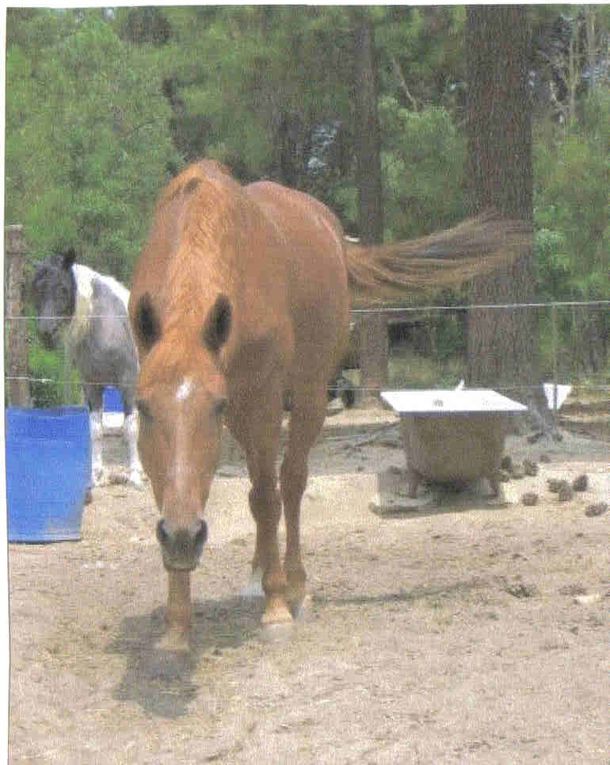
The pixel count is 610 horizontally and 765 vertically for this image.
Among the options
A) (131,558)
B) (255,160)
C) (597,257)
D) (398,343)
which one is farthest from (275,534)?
(597,257)

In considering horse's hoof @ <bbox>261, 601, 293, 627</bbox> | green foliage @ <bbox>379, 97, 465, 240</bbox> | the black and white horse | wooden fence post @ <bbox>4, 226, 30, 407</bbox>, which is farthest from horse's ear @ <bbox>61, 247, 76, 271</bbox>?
horse's hoof @ <bbox>261, 601, 293, 627</bbox>

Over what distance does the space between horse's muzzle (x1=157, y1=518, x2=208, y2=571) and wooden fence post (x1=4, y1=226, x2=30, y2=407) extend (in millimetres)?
723

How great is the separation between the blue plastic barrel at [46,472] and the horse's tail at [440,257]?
2.74 ft

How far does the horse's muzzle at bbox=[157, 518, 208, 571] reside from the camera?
2326 millimetres

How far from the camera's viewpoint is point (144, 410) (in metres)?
2.47

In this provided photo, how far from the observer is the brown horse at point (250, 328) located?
96.7 inches

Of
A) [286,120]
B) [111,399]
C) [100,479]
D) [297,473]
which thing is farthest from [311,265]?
[100,479]

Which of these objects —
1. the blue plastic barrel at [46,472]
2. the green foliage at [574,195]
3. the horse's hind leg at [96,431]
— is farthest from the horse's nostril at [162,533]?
the green foliage at [574,195]

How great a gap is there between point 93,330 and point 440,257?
90cm

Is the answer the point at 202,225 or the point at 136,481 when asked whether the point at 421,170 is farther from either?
the point at 136,481

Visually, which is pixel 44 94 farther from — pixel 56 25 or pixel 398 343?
pixel 398 343

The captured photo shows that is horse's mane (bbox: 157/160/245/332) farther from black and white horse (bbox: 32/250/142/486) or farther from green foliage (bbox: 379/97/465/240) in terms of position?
green foliage (bbox: 379/97/465/240)

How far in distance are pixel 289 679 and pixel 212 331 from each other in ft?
2.57

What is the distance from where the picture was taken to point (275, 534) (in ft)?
10.2
